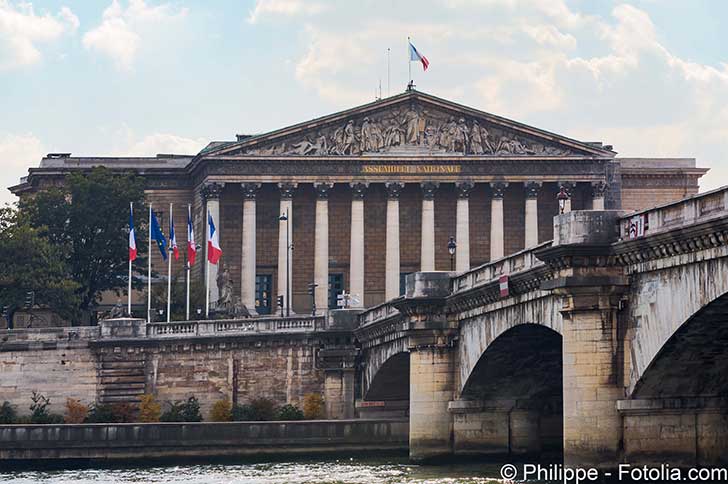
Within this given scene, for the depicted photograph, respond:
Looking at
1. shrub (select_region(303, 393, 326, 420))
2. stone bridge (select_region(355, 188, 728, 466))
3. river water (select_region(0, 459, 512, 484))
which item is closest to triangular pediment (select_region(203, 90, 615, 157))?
shrub (select_region(303, 393, 326, 420))

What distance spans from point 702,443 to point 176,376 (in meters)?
57.1

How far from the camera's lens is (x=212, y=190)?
5586 inches

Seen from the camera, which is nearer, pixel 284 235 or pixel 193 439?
pixel 193 439

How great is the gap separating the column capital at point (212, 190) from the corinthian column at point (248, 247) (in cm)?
182

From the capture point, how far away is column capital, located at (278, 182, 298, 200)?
468 feet

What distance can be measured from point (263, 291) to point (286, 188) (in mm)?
8393

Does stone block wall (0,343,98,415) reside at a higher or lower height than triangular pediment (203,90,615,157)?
lower

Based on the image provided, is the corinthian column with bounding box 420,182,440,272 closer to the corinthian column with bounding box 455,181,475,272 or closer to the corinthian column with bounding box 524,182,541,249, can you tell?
the corinthian column with bounding box 455,181,475,272

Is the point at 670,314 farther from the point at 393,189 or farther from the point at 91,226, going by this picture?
the point at 393,189

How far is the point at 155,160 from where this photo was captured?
151m

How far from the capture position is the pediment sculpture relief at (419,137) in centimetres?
14300

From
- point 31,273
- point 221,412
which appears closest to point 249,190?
point 31,273

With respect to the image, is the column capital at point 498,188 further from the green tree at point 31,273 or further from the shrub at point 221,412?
the shrub at point 221,412

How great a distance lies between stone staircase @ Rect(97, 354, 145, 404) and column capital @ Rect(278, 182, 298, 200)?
37418mm
